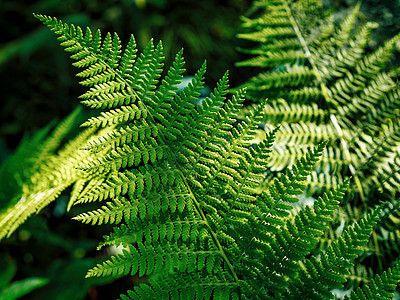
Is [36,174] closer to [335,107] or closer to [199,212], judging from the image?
[199,212]

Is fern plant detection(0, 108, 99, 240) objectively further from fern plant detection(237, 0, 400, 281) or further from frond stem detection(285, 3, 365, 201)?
frond stem detection(285, 3, 365, 201)

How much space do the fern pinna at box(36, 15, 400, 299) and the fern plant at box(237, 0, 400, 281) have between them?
12.0 inches

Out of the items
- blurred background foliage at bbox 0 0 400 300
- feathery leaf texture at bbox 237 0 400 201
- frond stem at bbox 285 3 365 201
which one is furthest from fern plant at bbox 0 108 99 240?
frond stem at bbox 285 3 365 201

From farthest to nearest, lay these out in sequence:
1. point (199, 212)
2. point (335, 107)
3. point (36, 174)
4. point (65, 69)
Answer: point (65, 69)
point (36, 174)
point (335, 107)
point (199, 212)

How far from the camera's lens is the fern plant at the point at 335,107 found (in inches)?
38.8

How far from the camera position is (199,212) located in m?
0.79

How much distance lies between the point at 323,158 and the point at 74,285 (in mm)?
1556

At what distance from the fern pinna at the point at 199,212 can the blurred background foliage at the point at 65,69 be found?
919 mm

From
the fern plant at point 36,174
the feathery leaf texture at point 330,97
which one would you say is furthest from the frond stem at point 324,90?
the fern plant at point 36,174

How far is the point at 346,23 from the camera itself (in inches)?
47.6

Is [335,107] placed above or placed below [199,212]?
above

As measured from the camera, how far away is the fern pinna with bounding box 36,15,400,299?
2.30 feet

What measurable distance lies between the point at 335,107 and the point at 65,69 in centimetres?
267

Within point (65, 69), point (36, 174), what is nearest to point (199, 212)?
point (36, 174)
